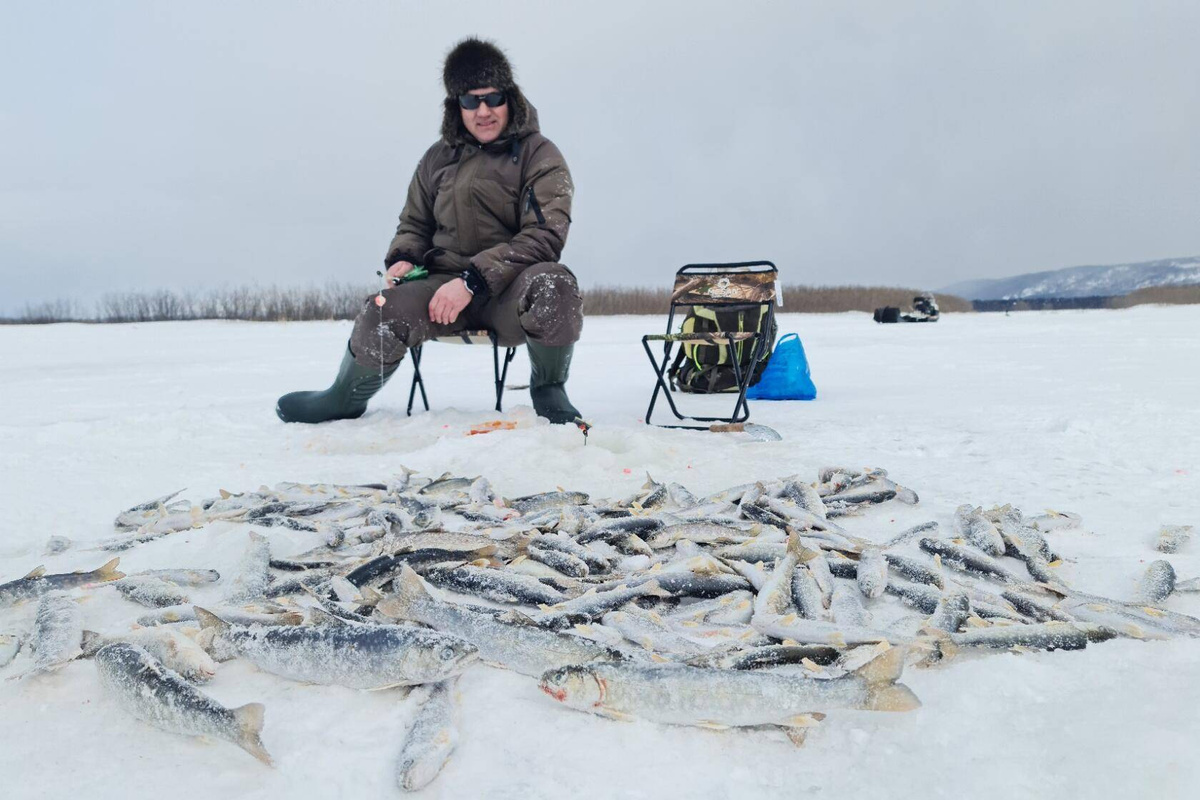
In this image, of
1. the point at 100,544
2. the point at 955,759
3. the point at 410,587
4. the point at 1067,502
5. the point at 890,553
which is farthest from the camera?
the point at 1067,502

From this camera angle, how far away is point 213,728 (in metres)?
1.43

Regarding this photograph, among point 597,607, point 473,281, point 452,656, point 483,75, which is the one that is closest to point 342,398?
point 473,281

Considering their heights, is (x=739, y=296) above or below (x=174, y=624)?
above

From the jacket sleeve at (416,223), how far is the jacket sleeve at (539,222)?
0.73 m

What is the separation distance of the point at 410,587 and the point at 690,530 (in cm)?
101

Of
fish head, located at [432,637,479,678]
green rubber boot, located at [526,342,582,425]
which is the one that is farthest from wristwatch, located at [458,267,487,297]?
fish head, located at [432,637,479,678]

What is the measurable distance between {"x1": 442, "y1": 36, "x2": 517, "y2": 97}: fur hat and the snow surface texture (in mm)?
2037

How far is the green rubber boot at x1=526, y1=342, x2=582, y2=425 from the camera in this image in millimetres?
4910

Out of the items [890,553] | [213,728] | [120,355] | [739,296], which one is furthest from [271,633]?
[120,355]

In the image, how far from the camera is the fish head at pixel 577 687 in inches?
59.2

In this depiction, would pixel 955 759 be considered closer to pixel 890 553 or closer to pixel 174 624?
pixel 890 553

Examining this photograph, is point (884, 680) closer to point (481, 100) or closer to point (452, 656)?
point (452, 656)

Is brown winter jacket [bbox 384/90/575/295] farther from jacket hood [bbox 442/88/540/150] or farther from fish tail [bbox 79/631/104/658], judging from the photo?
fish tail [bbox 79/631/104/658]

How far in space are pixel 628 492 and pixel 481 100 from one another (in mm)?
2846
